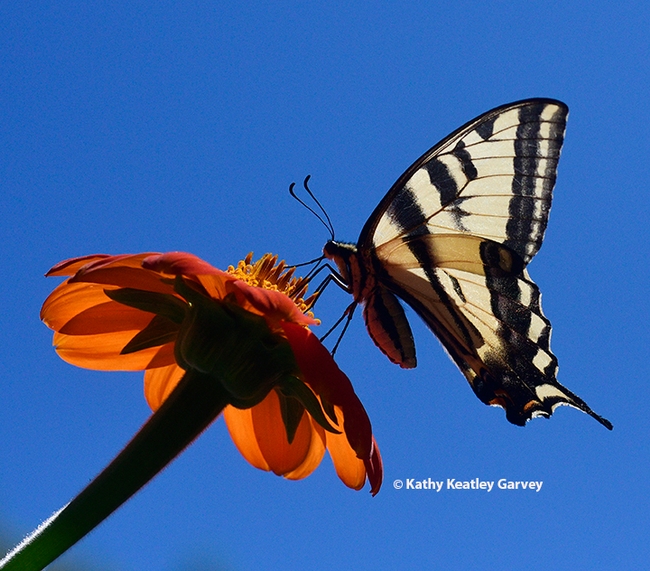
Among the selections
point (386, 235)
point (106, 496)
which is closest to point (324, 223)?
point (386, 235)

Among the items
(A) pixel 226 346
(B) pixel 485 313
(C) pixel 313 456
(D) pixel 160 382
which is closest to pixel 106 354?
(D) pixel 160 382

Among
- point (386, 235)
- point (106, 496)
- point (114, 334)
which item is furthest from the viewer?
point (386, 235)

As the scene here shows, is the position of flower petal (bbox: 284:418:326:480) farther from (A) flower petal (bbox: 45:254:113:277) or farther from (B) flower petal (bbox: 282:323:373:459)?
(A) flower petal (bbox: 45:254:113:277)

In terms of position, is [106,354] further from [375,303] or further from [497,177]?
[497,177]

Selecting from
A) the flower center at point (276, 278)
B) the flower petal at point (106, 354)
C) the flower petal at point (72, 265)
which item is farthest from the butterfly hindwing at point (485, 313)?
the flower petal at point (72, 265)

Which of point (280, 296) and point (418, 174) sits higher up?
point (418, 174)

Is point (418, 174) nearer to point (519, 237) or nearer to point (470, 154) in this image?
point (470, 154)
